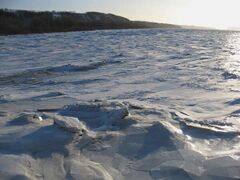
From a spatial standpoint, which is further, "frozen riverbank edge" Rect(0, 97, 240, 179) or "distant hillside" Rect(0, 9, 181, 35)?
"distant hillside" Rect(0, 9, 181, 35)

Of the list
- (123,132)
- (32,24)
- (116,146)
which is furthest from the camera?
(32,24)

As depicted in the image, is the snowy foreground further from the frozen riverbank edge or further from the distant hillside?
the distant hillside

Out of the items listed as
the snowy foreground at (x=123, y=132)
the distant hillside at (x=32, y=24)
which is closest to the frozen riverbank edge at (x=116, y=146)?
the snowy foreground at (x=123, y=132)

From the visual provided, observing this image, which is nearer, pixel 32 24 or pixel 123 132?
pixel 123 132

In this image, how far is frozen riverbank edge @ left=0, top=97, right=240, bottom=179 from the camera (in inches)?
80.7

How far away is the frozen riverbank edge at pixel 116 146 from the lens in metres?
2.05

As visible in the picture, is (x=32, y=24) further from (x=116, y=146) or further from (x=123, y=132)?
(x=116, y=146)

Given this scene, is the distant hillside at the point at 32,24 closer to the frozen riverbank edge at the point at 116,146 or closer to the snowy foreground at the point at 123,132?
the snowy foreground at the point at 123,132

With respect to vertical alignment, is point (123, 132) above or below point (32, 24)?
Answer: above

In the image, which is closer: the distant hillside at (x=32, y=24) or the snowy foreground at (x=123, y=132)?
the snowy foreground at (x=123, y=132)

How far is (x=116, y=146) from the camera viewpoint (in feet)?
8.07

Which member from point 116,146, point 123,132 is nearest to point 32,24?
point 123,132

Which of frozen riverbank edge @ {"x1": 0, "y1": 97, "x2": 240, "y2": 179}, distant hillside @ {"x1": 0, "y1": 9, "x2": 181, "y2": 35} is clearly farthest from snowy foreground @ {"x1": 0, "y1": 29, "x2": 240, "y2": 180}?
distant hillside @ {"x1": 0, "y1": 9, "x2": 181, "y2": 35}

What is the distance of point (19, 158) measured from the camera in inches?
87.5
